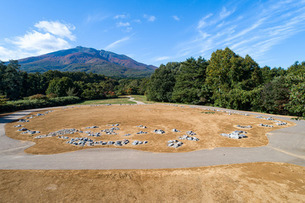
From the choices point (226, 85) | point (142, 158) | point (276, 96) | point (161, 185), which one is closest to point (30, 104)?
point (142, 158)

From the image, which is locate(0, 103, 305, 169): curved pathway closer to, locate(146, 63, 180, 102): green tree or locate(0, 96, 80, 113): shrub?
locate(0, 96, 80, 113): shrub

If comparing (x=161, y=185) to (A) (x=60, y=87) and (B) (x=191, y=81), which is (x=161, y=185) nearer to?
(B) (x=191, y=81)

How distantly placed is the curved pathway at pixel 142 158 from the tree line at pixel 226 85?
8.97m

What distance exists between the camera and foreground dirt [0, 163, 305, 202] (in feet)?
13.4

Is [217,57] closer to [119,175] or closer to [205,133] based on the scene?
[205,133]

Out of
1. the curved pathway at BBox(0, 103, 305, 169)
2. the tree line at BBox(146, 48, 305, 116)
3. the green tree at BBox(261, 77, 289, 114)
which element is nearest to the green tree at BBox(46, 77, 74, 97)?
the tree line at BBox(146, 48, 305, 116)

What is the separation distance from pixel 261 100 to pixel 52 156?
24.8 m

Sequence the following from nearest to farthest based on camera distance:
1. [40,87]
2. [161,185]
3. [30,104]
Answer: [161,185] < [30,104] < [40,87]

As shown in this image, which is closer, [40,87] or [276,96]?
[276,96]

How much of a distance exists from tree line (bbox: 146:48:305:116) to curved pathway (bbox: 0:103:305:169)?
8.97 meters

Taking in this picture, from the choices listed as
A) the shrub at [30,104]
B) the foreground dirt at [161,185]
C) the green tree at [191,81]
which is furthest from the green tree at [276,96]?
the shrub at [30,104]

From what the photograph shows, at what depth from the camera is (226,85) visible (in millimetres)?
26953

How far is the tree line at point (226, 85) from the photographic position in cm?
1930

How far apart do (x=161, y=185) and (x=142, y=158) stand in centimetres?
205
